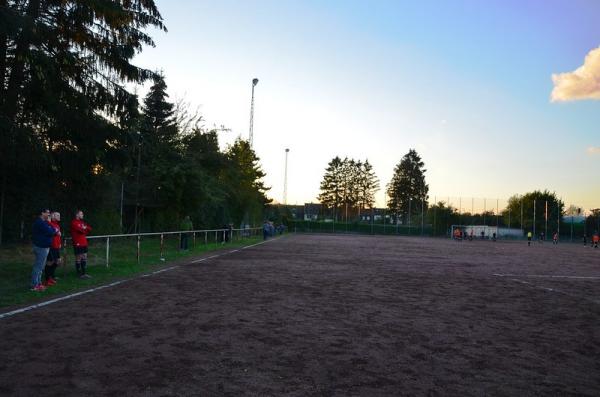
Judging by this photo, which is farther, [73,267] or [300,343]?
[73,267]

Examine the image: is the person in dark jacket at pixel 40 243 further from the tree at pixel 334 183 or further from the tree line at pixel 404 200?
the tree at pixel 334 183

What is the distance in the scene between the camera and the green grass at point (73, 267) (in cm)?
989

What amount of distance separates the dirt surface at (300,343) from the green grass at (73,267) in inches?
37.1

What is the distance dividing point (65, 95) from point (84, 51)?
1868 mm

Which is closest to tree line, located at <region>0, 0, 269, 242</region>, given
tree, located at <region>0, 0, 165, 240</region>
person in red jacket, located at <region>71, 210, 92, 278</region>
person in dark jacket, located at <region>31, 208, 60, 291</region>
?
tree, located at <region>0, 0, 165, 240</region>

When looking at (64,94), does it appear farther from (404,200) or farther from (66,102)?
(404,200)

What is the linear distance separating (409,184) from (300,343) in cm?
10116

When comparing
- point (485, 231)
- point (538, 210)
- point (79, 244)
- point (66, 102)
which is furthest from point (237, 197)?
point (538, 210)

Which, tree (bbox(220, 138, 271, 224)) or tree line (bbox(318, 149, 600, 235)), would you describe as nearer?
tree (bbox(220, 138, 271, 224))

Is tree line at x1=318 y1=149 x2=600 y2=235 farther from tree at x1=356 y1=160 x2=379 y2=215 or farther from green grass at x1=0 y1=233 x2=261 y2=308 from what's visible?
green grass at x1=0 y1=233 x2=261 y2=308

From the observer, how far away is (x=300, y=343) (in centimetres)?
636

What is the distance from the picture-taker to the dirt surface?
4.74 metres

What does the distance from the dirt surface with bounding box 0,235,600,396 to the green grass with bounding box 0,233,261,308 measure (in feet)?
3.09

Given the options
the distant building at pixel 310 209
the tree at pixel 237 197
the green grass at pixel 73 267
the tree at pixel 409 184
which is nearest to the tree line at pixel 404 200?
the tree at pixel 409 184
